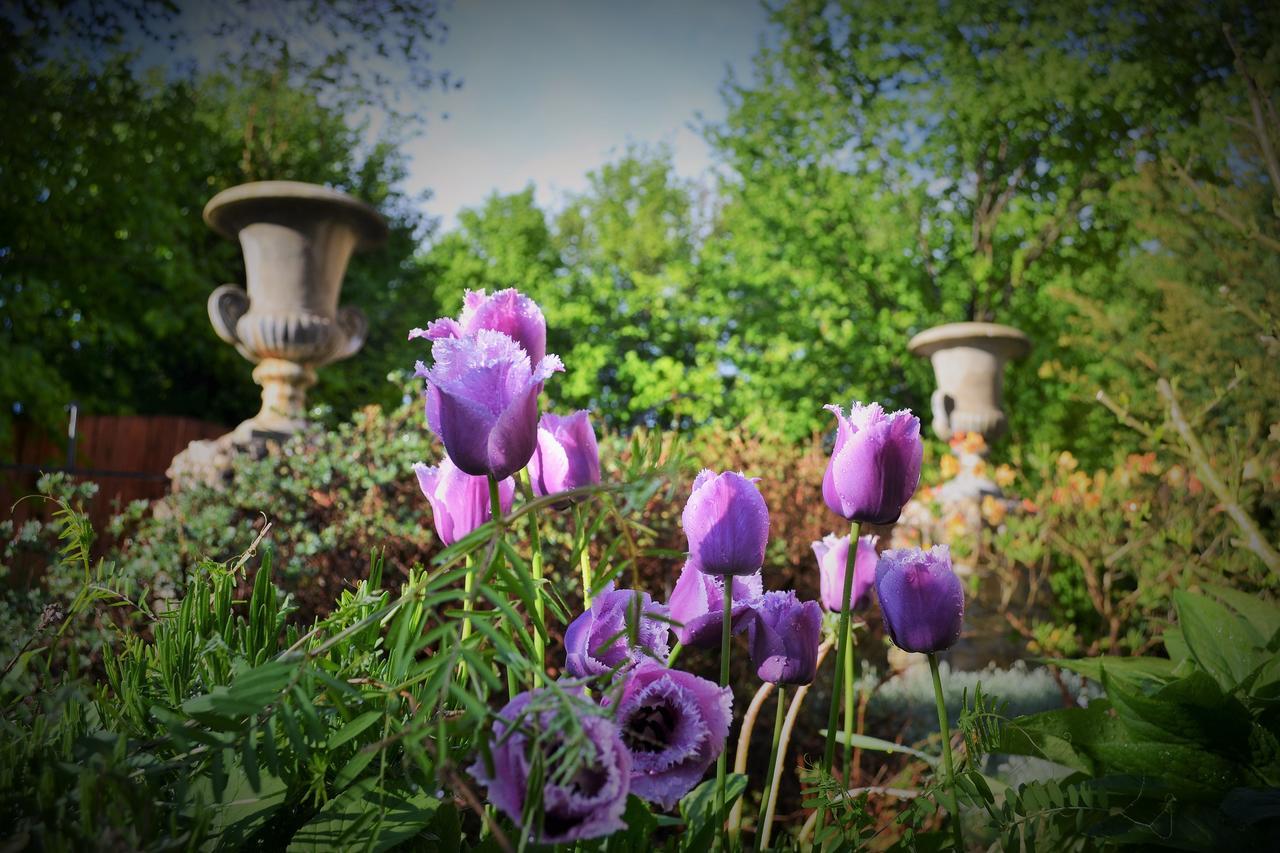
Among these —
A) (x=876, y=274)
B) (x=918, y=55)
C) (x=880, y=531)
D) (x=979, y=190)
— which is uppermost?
(x=918, y=55)

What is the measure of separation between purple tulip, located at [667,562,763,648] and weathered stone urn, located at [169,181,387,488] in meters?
4.55

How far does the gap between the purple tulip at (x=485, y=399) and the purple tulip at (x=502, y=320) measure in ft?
0.31

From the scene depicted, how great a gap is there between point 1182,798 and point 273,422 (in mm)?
4800

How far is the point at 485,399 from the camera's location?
2.15ft

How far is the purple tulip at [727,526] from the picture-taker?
0.75m

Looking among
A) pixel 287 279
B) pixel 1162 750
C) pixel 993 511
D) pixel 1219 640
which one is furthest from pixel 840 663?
pixel 287 279

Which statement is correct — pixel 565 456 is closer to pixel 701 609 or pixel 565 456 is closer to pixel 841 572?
pixel 701 609

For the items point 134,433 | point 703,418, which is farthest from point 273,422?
point 703,418

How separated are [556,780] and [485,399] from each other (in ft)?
0.93

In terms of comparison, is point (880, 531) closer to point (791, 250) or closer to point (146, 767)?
point (146, 767)

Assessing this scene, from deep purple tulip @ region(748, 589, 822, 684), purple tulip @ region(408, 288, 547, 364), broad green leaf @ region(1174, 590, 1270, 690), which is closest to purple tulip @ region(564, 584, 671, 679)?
deep purple tulip @ region(748, 589, 822, 684)

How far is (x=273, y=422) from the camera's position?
4.88m

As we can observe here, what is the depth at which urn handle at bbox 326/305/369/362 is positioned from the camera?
5410 millimetres

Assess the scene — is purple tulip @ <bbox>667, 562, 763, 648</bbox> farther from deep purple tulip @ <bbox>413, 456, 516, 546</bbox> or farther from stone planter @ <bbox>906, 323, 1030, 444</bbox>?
stone planter @ <bbox>906, 323, 1030, 444</bbox>
